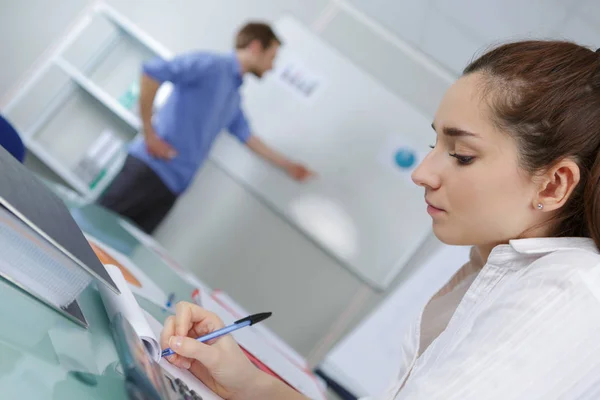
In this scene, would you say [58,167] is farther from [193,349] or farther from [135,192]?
[193,349]

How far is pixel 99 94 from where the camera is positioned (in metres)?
2.24

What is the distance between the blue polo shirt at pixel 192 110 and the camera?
6.66ft

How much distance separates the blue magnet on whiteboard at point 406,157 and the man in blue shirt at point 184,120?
24.5 inches

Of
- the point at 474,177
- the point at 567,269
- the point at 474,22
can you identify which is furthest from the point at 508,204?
the point at 474,22

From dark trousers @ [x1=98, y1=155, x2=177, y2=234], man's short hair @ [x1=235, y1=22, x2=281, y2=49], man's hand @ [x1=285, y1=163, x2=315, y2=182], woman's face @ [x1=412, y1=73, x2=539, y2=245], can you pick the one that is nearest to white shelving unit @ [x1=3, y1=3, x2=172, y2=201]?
dark trousers @ [x1=98, y1=155, x2=177, y2=234]

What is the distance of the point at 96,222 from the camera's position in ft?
5.17

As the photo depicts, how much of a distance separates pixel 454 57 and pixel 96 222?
1.44 meters

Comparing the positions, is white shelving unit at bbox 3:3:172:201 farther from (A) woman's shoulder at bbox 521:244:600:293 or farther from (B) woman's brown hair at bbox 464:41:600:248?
(A) woman's shoulder at bbox 521:244:600:293

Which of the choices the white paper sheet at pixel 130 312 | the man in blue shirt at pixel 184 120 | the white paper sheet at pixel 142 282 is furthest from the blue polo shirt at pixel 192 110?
the white paper sheet at pixel 130 312

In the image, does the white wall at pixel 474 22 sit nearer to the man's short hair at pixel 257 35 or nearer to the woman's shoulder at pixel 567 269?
the man's short hair at pixel 257 35

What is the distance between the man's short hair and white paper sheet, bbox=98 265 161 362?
140 centimetres

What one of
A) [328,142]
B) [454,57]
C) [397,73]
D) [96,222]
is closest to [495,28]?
[454,57]

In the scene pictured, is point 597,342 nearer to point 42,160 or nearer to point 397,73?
point 397,73

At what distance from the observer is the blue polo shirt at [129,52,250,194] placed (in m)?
2.03
